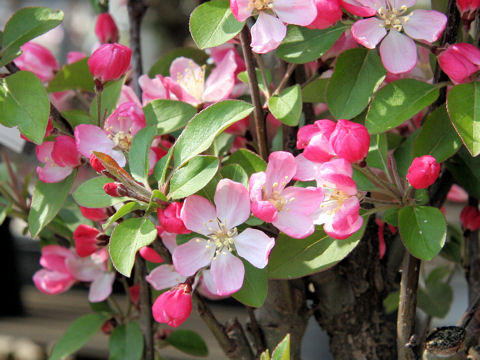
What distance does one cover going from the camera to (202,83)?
72 cm

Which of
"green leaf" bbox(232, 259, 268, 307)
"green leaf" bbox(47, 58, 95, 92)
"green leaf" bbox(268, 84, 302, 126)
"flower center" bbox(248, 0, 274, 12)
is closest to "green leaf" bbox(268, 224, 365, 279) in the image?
"green leaf" bbox(232, 259, 268, 307)

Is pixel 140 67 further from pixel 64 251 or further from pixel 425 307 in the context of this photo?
pixel 425 307

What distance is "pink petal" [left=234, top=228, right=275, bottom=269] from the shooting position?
538 mm

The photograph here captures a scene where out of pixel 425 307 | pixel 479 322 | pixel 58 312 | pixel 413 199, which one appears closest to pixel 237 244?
pixel 413 199

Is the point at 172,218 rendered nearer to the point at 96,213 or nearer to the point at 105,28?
the point at 96,213

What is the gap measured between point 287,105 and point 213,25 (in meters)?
0.10

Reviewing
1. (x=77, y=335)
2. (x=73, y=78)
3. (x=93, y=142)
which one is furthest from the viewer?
(x=77, y=335)

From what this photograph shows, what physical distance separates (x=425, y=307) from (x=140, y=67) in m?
0.57

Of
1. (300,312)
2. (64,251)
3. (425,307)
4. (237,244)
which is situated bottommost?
(425,307)

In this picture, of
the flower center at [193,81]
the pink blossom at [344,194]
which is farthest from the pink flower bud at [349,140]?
the flower center at [193,81]

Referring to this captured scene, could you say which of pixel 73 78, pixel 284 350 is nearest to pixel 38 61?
pixel 73 78

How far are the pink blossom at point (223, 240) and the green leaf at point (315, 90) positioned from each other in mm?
190

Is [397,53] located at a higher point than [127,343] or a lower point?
higher

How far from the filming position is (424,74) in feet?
2.63
